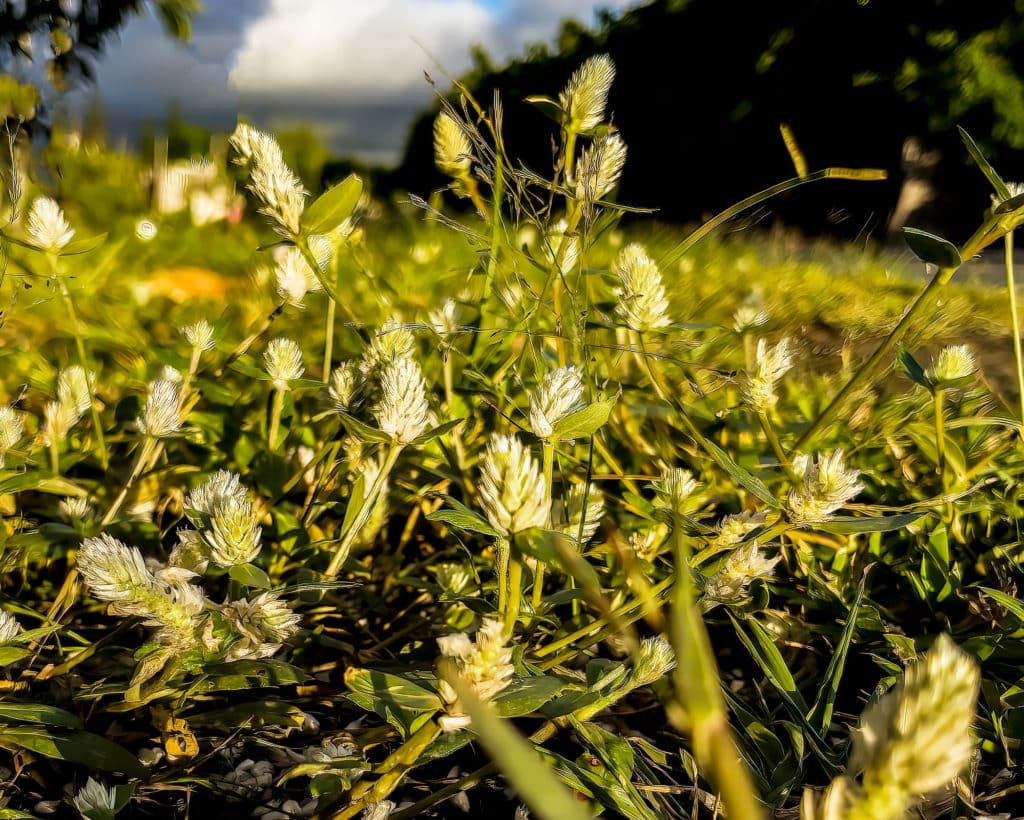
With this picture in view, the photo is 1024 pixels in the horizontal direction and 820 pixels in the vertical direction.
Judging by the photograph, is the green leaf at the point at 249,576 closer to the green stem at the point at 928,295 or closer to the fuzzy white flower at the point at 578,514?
the fuzzy white flower at the point at 578,514

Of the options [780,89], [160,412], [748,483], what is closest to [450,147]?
[160,412]

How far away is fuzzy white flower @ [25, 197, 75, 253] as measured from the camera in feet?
2.25

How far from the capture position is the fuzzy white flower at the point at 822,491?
443mm

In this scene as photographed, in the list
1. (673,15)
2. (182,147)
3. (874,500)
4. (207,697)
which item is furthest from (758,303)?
(673,15)

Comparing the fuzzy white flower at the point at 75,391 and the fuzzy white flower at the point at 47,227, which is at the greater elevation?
the fuzzy white flower at the point at 47,227

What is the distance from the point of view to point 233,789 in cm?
51

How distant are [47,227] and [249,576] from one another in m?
0.45

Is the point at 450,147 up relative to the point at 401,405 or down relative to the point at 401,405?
up

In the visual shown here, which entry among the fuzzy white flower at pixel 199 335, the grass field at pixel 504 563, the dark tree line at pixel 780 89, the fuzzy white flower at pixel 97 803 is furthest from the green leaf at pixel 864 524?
the dark tree line at pixel 780 89

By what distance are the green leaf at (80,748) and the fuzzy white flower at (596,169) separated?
0.50 metres

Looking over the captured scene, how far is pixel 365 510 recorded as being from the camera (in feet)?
1.85

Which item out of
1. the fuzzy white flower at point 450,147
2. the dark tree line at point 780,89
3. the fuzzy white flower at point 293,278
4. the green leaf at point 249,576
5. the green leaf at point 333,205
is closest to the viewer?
the green leaf at point 249,576

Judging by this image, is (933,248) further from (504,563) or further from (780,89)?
(780,89)

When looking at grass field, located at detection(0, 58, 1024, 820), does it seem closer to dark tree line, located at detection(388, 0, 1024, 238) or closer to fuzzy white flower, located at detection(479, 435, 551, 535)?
fuzzy white flower, located at detection(479, 435, 551, 535)
